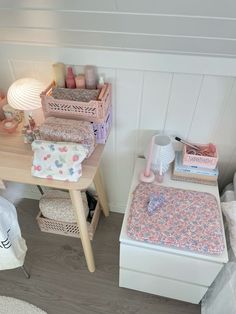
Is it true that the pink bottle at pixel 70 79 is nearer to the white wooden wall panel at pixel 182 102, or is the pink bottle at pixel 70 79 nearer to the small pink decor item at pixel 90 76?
the small pink decor item at pixel 90 76

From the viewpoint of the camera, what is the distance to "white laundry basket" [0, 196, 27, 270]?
108cm

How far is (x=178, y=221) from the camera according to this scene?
3.35 feet

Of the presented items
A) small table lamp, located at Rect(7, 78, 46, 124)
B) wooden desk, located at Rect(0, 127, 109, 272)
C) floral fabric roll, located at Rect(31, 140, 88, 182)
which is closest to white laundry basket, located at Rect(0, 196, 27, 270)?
wooden desk, located at Rect(0, 127, 109, 272)

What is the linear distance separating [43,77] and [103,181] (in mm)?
708

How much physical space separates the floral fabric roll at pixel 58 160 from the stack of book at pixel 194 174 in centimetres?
49

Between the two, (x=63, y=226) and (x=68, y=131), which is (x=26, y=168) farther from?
(x=63, y=226)

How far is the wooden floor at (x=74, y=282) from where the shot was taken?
1.28m

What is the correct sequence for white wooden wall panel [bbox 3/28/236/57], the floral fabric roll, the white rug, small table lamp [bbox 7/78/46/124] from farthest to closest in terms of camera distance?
the white rug, small table lamp [bbox 7/78/46/124], the floral fabric roll, white wooden wall panel [bbox 3/28/236/57]

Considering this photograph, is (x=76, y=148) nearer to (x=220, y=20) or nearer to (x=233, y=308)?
(x=220, y=20)

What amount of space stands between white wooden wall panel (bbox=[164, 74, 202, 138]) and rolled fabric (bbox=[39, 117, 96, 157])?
0.39m

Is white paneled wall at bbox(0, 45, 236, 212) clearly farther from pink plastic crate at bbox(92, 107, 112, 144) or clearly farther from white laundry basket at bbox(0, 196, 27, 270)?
white laundry basket at bbox(0, 196, 27, 270)

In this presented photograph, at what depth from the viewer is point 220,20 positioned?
58cm

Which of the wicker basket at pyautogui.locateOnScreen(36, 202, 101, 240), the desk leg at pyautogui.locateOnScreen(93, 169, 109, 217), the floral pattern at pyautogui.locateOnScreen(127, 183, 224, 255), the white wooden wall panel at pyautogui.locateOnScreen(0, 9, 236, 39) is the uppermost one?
the white wooden wall panel at pyautogui.locateOnScreen(0, 9, 236, 39)

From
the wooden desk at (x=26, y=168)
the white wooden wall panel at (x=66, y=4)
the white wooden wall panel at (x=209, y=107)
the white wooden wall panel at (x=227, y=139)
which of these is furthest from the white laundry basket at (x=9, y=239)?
the white wooden wall panel at (x=227, y=139)
